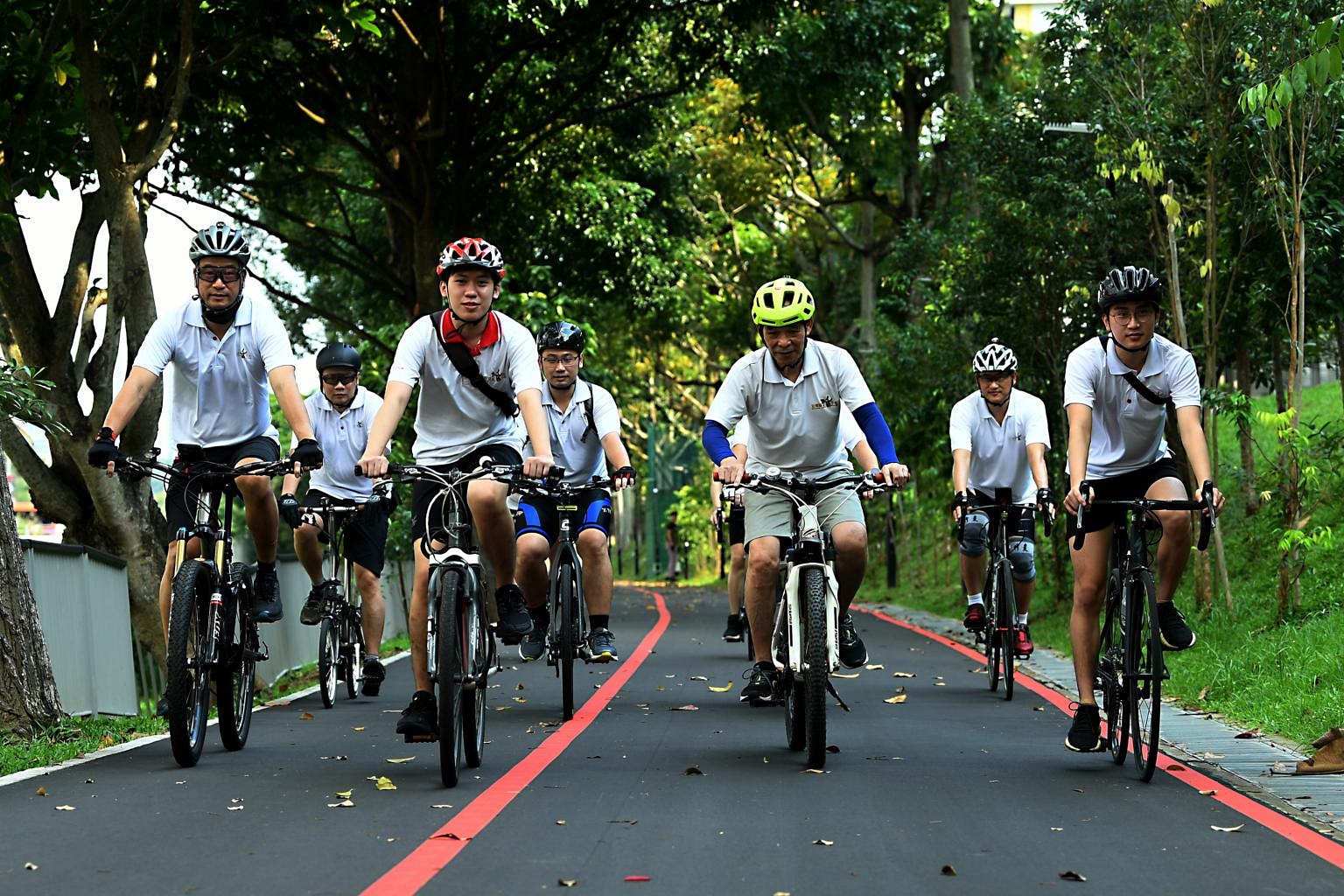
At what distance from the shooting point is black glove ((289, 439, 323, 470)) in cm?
827

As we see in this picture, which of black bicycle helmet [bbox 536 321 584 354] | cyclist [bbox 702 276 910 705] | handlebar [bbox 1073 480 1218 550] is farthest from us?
black bicycle helmet [bbox 536 321 584 354]

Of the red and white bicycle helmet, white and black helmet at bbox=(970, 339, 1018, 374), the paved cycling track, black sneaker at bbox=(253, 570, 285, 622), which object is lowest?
the paved cycling track

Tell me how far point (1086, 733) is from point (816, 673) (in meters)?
1.36

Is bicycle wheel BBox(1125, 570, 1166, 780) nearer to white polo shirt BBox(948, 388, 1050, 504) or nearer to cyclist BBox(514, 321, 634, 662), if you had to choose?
cyclist BBox(514, 321, 634, 662)

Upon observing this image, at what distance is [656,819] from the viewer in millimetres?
6848

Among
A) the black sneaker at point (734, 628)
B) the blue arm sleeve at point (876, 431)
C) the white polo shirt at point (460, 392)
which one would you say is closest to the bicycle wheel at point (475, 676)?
the white polo shirt at point (460, 392)

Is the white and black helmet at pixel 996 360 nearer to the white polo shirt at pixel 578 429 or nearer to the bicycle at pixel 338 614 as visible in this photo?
the white polo shirt at pixel 578 429

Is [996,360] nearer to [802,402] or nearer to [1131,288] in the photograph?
[802,402]

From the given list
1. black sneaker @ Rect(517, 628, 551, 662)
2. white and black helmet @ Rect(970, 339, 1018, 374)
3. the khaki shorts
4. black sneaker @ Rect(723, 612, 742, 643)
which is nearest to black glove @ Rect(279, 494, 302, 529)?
black sneaker @ Rect(517, 628, 551, 662)

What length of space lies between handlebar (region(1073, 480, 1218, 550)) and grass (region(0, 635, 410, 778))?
4.92 meters

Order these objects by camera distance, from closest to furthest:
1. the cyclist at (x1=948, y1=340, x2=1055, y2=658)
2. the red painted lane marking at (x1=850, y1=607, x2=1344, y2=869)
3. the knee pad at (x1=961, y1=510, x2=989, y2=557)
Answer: the red painted lane marking at (x1=850, y1=607, x2=1344, y2=869) → the cyclist at (x1=948, y1=340, x2=1055, y2=658) → the knee pad at (x1=961, y1=510, x2=989, y2=557)

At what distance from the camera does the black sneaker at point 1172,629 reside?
7.86 metres

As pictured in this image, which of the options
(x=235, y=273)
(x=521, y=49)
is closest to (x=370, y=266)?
(x=521, y=49)

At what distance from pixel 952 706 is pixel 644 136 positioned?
1705cm
